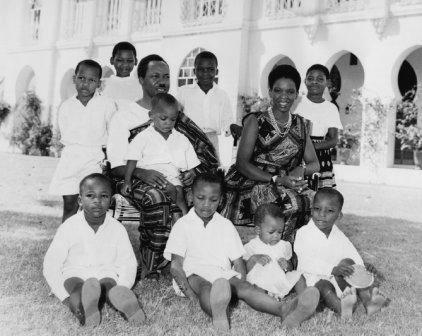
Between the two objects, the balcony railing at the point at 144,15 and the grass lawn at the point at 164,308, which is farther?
the balcony railing at the point at 144,15

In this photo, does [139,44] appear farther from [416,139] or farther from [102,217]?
[102,217]

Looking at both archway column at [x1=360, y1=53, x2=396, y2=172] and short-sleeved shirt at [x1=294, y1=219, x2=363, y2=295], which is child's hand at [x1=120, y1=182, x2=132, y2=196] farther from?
archway column at [x1=360, y1=53, x2=396, y2=172]

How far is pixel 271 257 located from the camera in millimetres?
3439

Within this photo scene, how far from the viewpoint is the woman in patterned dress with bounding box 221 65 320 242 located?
12.4 feet

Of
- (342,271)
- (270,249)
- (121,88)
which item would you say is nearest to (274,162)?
(270,249)

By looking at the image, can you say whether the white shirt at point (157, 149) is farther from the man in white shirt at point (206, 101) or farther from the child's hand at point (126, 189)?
the man in white shirt at point (206, 101)

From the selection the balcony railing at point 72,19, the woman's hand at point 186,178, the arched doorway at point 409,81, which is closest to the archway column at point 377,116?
the arched doorway at point 409,81

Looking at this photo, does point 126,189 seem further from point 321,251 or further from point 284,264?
point 321,251

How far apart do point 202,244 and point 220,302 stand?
1.93 feet

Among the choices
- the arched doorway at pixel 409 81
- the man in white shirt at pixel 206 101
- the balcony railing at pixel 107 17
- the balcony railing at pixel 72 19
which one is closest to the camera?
the man in white shirt at pixel 206 101

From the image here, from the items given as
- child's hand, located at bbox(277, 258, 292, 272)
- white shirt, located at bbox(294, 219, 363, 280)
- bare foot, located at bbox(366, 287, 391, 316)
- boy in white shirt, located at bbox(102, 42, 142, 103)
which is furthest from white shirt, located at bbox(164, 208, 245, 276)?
boy in white shirt, located at bbox(102, 42, 142, 103)

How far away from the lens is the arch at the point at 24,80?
2067 cm

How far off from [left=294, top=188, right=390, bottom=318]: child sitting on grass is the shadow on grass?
0.36 feet

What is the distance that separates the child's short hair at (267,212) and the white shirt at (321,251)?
20cm
